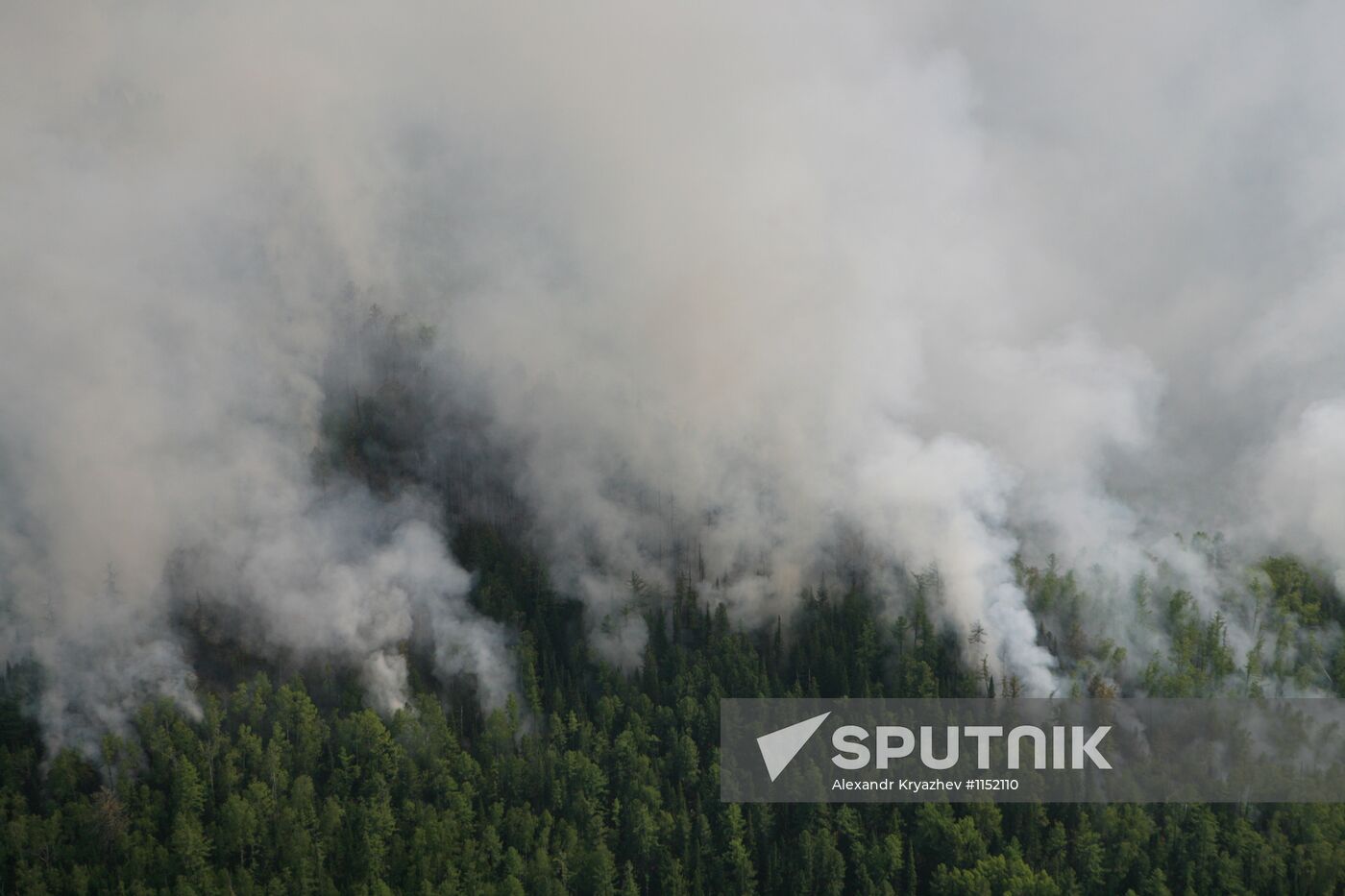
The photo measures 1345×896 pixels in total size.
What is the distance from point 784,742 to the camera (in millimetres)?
107000

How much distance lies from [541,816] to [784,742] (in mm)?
21681

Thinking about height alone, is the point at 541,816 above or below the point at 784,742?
below

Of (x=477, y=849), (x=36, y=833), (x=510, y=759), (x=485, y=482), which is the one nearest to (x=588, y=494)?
(x=485, y=482)

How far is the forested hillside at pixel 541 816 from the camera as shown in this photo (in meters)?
92.6

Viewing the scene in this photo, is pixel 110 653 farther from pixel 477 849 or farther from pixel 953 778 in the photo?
pixel 953 778

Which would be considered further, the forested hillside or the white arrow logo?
the white arrow logo

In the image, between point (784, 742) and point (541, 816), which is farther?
point (784, 742)

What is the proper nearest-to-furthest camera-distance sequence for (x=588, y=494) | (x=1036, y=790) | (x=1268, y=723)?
(x=1036, y=790), (x=1268, y=723), (x=588, y=494)

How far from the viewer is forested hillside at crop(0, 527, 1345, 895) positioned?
92.6 m

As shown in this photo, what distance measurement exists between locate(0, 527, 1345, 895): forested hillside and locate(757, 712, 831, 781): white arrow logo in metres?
4.40

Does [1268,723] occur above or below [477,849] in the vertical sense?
above

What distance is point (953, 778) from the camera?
10100 centimetres

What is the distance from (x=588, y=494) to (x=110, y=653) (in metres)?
54.5

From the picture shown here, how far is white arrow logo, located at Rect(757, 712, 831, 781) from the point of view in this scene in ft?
342
